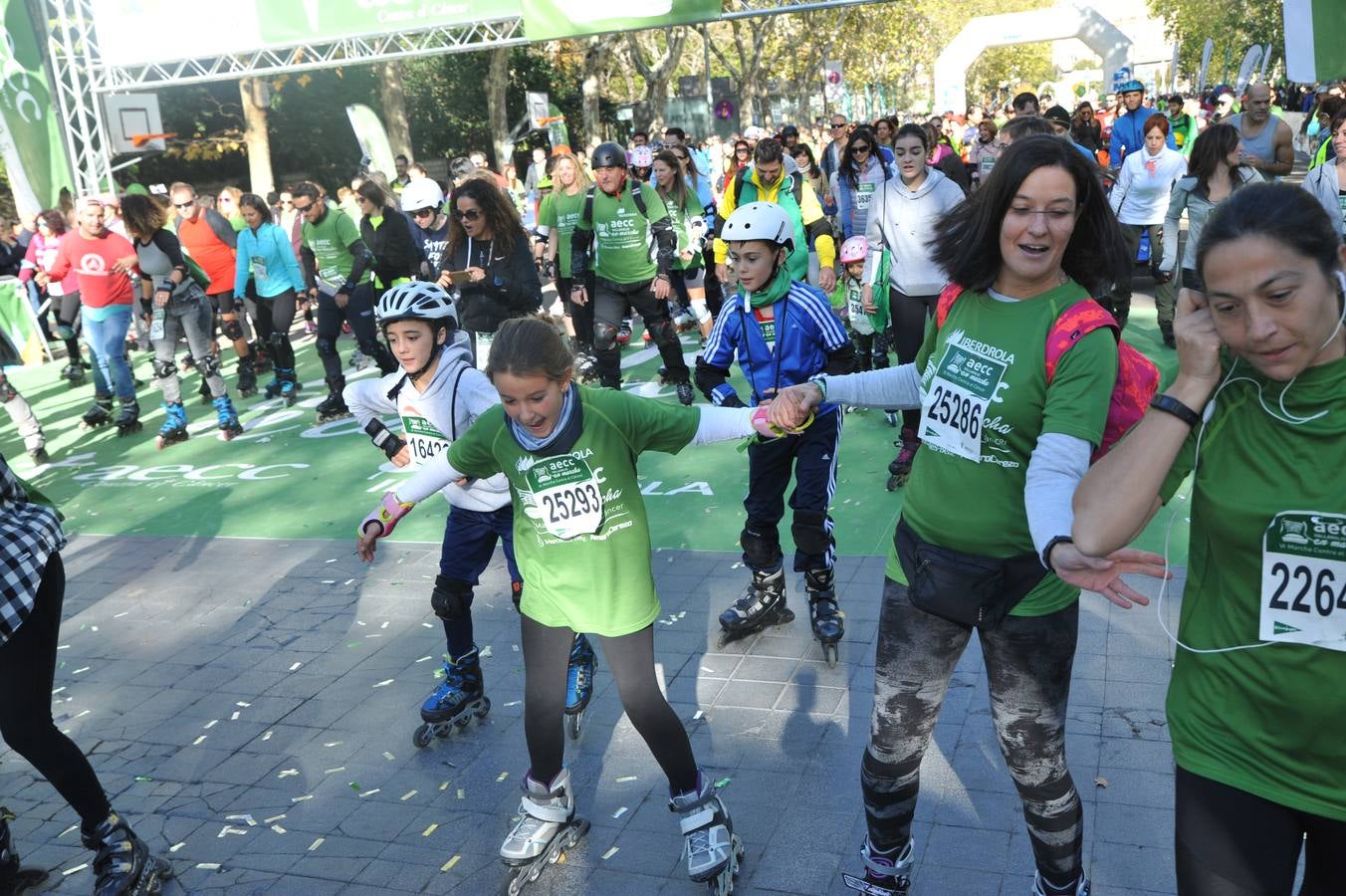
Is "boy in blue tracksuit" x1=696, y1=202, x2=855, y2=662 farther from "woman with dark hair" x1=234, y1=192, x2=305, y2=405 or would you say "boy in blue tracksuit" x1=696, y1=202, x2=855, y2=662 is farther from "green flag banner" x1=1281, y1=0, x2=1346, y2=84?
"woman with dark hair" x1=234, y1=192, x2=305, y2=405

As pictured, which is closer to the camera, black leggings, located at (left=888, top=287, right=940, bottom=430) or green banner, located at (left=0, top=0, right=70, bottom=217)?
black leggings, located at (left=888, top=287, right=940, bottom=430)

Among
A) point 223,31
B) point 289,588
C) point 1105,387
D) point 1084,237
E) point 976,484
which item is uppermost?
point 223,31

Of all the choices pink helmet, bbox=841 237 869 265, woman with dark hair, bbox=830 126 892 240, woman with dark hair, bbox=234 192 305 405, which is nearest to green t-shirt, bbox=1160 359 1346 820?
pink helmet, bbox=841 237 869 265

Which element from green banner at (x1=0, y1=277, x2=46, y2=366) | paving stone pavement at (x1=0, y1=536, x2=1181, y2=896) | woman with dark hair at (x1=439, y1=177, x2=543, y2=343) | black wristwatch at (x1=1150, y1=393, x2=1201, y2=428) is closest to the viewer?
black wristwatch at (x1=1150, y1=393, x2=1201, y2=428)

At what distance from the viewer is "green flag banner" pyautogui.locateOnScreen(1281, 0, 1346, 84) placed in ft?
18.8

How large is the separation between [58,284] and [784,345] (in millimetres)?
11754

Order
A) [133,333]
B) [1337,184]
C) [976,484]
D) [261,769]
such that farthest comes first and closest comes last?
[133,333] → [1337,184] → [261,769] → [976,484]

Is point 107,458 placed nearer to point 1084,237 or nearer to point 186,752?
point 186,752

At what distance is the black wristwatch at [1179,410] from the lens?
2178 millimetres

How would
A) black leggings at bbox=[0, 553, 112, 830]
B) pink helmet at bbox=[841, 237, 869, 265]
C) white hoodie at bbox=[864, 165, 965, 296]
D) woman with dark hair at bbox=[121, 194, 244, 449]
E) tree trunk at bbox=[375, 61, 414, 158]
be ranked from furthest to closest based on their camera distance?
tree trunk at bbox=[375, 61, 414, 158] < woman with dark hair at bbox=[121, 194, 244, 449] < pink helmet at bbox=[841, 237, 869, 265] < white hoodie at bbox=[864, 165, 965, 296] < black leggings at bbox=[0, 553, 112, 830]

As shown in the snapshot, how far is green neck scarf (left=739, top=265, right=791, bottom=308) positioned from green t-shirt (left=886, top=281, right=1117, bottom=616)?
2.16m

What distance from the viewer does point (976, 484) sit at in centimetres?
285

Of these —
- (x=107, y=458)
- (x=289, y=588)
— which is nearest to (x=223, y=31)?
(x=107, y=458)

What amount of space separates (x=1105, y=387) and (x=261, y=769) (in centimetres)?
375
